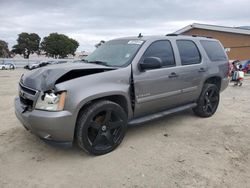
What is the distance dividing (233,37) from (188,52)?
69.1 feet

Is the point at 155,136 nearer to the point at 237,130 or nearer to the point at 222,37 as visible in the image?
the point at 237,130

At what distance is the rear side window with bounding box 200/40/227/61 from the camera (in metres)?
5.87

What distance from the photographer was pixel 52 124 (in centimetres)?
336

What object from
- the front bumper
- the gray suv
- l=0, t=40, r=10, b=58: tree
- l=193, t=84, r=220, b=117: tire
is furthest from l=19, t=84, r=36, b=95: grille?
l=0, t=40, r=10, b=58: tree

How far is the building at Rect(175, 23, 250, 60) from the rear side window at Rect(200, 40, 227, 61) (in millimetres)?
18901

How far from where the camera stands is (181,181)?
3203mm

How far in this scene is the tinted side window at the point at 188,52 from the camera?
5.16 meters

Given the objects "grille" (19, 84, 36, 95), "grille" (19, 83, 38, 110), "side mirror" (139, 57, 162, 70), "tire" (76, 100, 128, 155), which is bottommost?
"tire" (76, 100, 128, 155)

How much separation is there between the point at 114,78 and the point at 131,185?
→ 62.8 inches

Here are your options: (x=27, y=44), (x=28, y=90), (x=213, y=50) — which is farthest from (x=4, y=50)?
(x=28, y=90)

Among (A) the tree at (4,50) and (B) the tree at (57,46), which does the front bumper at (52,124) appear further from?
(A) the tree at (4,50)

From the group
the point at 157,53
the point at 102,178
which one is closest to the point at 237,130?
the point at 157,53

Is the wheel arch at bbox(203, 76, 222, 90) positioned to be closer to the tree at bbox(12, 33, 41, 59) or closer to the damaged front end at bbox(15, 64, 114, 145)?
the damaged front end at bbox(15, 64, 114, 145)

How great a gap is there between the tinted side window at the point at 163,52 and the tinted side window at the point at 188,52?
11.7 inches
